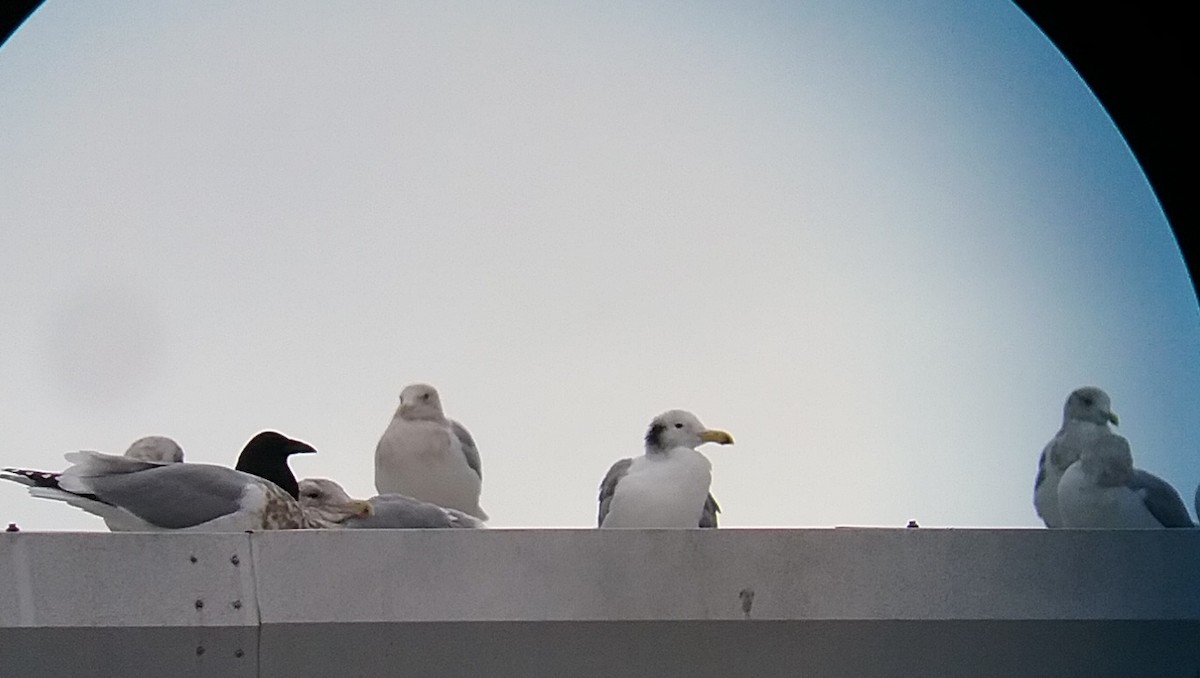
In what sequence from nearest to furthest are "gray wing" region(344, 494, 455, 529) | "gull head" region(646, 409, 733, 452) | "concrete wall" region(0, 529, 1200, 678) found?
"concrete wall" region(0, 529, 1200, 678), "gray wing" region(344, 494, 455, 529), "gull head" region(646, 409, 733, 452)

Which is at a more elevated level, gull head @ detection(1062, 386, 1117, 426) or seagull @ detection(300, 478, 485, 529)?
gull head @ detection(1062, 386, 1117, 426)

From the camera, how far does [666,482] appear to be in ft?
8.70

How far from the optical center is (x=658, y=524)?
261 cm

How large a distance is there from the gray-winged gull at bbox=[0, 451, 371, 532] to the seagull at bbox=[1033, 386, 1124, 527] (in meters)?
1.52

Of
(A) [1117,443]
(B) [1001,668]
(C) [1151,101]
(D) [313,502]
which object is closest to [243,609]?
(D) [313,502]

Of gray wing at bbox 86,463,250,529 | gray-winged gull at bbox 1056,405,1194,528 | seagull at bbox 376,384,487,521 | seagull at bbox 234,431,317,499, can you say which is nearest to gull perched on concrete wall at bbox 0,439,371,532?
gray wing at bbox 86,463,250,529

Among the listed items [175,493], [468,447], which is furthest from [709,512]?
[175,493]

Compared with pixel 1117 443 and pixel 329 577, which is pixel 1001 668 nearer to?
pixel 1117 443

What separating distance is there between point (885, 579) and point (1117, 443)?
2.49 ft

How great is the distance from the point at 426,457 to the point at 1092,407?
1.36 m

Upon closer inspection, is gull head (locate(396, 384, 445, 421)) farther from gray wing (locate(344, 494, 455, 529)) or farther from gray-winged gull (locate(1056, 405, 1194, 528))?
gray-winged gull (locate(1056, 405, 1194, 528))

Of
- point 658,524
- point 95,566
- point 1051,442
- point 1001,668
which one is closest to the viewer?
point 95,566

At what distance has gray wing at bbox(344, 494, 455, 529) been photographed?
2520 millimetres

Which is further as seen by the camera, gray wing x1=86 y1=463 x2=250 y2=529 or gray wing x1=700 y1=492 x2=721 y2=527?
gray wing x1=700 y1=492 x2=721 y2=527
